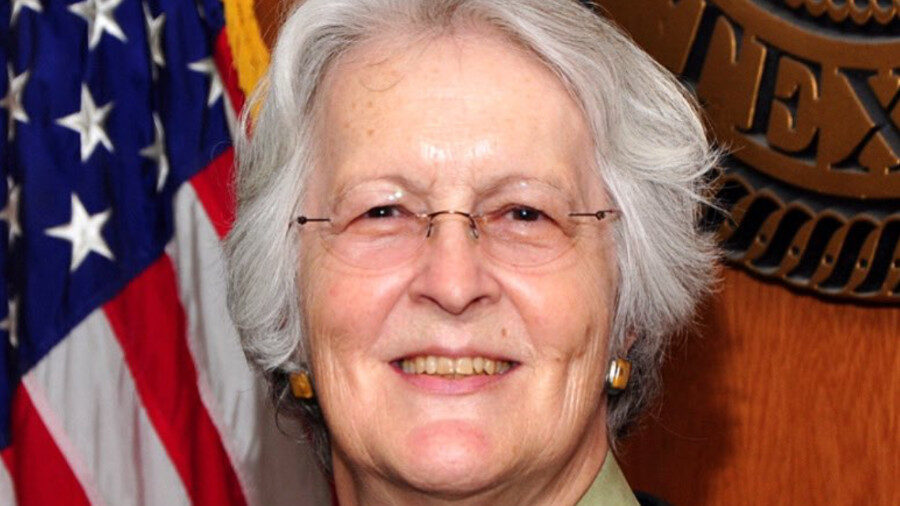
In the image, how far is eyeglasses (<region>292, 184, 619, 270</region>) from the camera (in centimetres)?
148

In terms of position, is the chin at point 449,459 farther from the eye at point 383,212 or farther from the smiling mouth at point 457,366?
the eye at point 383,212

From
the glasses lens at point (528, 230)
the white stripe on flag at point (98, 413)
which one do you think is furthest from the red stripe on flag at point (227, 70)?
the glasses lens at point (528, 230)

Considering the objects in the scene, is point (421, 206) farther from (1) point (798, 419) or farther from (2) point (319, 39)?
(1) point (798, 419)

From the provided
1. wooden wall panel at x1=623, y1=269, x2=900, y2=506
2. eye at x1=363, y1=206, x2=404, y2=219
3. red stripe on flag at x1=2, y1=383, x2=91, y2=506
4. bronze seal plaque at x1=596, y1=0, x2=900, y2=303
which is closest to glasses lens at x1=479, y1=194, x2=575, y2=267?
eye at x1=363, y1=206, x2=404, y2=219

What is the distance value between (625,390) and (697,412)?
0.41 metres

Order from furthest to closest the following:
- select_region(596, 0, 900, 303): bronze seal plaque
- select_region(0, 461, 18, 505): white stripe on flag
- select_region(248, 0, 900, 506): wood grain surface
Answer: select_region(0, 461, 18, 505): white stripe on flag < select_region(248, 0, 900, 506): wood grain surface < select_region(596, 0, 900, 303): bronze seal plaque

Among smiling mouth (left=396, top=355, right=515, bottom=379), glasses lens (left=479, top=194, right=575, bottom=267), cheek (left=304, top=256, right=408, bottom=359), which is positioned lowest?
smiling mouth (left=396, top=355, right=515, bottom=379)

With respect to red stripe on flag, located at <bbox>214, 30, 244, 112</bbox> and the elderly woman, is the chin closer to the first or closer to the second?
the elderly woman

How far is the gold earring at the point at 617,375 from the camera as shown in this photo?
5.27ft

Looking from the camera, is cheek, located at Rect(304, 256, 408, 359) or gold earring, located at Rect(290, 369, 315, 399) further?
gold earring, located at Rect(290, 369, 315, 399)

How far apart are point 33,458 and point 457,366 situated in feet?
3.24

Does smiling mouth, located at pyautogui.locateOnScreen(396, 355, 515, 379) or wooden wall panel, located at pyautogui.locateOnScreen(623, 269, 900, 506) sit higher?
smiling mouth, located at pyautogui.locateOnScreen(396, 355, 515, 379)

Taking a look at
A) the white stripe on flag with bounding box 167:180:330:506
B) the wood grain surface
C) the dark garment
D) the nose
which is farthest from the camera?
the white stripe on flag with bounding box 167:180:330:506

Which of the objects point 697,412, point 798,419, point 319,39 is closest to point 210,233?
point 319,39
